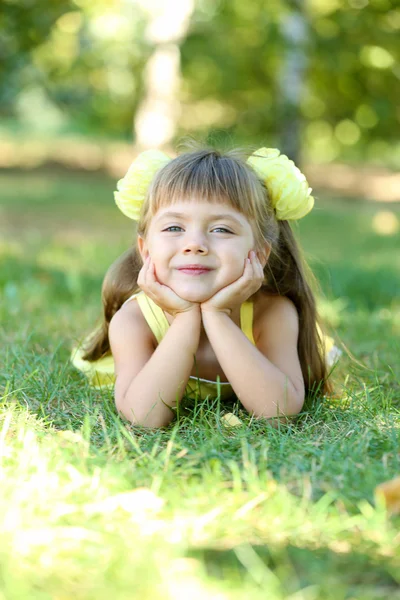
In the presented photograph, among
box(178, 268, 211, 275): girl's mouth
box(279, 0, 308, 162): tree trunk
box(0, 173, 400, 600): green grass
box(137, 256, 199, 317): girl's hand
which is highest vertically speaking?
box(279, 0, 308, 162): tree trunk

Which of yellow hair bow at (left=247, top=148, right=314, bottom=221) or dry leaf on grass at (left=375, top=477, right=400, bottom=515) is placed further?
yellow hair bow at (left=247, top=148, right=314, bottom=221)

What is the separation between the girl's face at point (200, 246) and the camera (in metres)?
2.31

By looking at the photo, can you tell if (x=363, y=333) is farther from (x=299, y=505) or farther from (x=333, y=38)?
(x=333, y=38)

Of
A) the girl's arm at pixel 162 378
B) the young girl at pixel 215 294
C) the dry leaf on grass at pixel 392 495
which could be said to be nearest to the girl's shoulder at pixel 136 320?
the young girl at pixel 215 294

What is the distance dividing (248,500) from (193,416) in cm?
74

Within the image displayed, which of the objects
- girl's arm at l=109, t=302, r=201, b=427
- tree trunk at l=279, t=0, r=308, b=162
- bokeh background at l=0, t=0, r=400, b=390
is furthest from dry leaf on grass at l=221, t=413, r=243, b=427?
tree trunk at l=279, t=0, r=308, b=162

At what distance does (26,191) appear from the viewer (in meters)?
10.4

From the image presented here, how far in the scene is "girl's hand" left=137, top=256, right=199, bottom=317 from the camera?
2.34m

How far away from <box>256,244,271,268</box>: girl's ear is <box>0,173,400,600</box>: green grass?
51 centimetres

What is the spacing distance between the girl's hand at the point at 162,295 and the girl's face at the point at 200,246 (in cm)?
2

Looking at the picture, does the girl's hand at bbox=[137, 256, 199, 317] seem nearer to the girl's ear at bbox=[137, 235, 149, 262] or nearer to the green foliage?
the girl's ear at bbox=[137, 235, 149, 262]

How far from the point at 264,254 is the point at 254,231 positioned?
4.8 inches

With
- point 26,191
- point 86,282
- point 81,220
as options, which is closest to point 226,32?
point 26,191

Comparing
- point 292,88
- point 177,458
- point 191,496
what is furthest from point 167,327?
point 292,88
